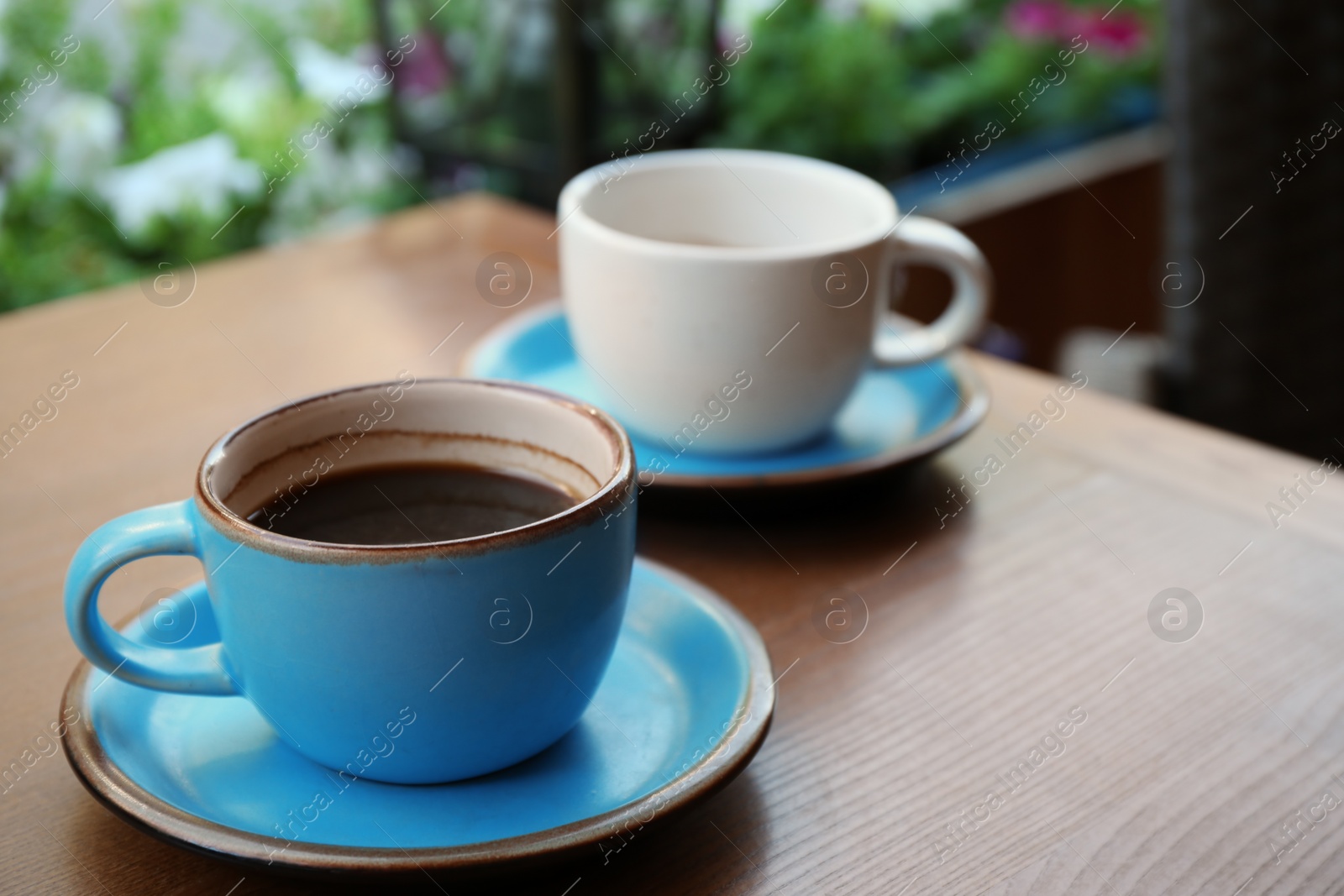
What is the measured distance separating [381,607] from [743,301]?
301mm

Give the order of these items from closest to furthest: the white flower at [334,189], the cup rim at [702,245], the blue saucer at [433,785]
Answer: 1. the blue saucer at [433,785]
2. the cup rim at [702,245]
3. the white flower at [334,189]

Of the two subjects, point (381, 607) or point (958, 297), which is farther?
point (958, 297)

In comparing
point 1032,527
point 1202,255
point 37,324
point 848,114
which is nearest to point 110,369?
point 37,324

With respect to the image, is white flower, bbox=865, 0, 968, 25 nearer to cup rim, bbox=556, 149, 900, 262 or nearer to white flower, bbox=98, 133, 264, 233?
white flower, bbox=98, 133, 264, 233

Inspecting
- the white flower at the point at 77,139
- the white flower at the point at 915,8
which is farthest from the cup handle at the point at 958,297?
the white flower at the point at 915,8

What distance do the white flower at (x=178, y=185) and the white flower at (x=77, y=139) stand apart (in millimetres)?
25

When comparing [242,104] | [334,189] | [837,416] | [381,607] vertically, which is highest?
[381,607]

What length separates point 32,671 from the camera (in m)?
0.53

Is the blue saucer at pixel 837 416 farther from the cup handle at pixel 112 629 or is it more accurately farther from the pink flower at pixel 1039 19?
the pink flower at pixel 1039 19

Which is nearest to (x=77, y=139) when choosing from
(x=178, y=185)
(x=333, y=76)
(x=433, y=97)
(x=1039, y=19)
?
(x=178, y=185)

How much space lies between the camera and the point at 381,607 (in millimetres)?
386

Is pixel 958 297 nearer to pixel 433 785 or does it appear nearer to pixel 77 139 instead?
pixel 433 785

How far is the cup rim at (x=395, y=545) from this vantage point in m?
0.38

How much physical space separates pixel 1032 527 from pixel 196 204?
48.0 inches
